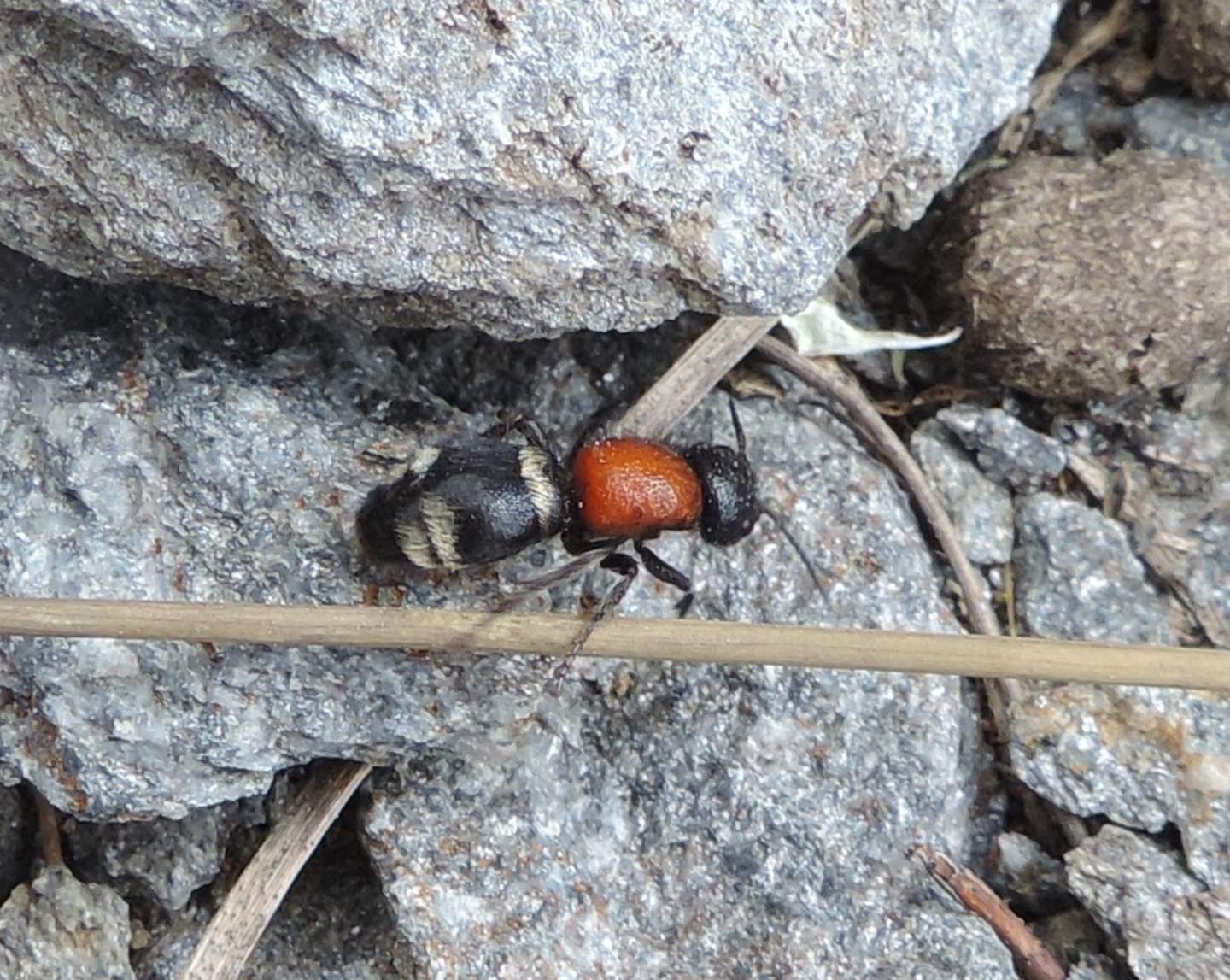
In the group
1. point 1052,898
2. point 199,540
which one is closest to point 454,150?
point 199,540

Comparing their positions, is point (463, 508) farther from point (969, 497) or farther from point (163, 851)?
point (969, 497)

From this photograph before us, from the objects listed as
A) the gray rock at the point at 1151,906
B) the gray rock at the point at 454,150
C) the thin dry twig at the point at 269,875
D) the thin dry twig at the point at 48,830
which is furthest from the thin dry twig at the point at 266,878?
the gray rock at the point at 1151,906

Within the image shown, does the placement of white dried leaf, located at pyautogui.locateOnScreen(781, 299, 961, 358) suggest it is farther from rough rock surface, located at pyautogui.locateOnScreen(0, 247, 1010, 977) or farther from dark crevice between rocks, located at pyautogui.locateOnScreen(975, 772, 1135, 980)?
dark crevice between rocks, located at pyautogui.locateOnScreen(975, 772, 1135, 980)

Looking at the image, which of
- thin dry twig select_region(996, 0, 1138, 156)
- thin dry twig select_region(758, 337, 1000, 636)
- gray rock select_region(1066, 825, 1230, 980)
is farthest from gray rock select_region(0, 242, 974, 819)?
thin dry twig select_region(996, 0, 1138, 156)

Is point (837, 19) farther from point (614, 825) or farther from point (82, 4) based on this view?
point (614, 825)

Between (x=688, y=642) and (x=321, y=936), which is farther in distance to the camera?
(x=321, y=936)
